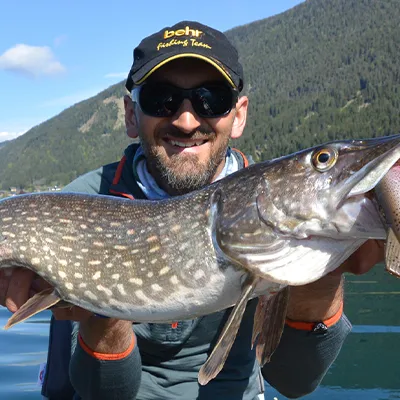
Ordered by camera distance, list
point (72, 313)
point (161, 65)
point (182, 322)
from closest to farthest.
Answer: point (72, 313) < point (182, 322) < point (161, 65)

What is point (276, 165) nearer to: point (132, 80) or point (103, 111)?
point (132, 80)

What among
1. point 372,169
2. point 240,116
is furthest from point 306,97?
point 372,169

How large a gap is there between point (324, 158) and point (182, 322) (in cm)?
171

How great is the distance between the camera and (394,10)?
556 ft

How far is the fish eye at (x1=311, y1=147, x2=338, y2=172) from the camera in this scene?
2.15 meters

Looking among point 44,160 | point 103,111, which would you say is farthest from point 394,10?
point 44,160

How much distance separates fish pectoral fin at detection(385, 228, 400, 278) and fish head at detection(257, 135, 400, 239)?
0.30 feet

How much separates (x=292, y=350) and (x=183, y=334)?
2.33ft

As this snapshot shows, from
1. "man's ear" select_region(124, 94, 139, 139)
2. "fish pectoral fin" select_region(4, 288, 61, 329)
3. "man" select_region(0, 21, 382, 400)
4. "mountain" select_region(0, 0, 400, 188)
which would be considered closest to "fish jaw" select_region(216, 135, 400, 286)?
"man" select_region(0, 21, 382, 400)

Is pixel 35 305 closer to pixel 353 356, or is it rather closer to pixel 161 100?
pixel 161 100

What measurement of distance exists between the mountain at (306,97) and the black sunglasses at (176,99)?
10140 centimetres

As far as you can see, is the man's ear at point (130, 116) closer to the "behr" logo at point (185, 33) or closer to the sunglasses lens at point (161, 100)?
the sunglasses lens at point (161, 100)

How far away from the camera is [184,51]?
12.0 feet

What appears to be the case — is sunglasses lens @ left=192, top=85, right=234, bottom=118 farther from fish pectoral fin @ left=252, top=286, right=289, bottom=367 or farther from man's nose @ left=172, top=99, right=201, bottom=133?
fish pectoral fin @ left=252, top=286, right=289, bottom=367
